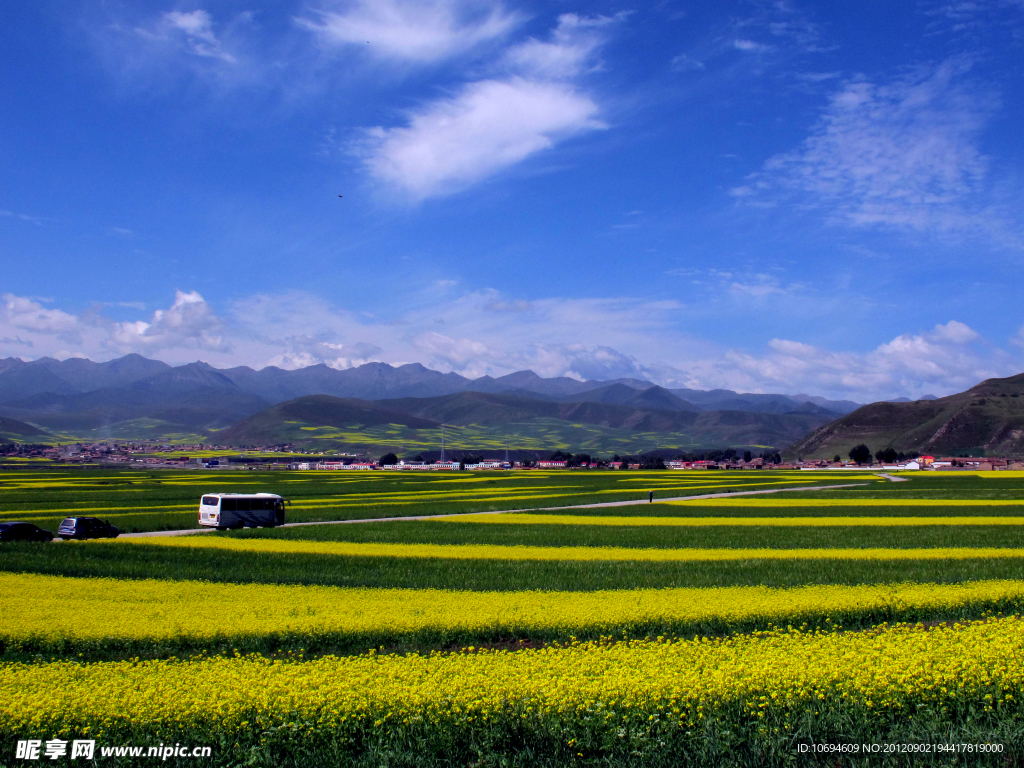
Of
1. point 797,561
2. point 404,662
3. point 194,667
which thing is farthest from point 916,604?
point 194,667

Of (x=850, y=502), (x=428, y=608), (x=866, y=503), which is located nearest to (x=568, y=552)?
(x=428, y=608)

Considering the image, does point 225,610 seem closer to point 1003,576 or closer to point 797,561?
point 797,561

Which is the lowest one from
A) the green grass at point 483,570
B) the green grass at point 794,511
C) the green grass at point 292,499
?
the green grass at point 292,499

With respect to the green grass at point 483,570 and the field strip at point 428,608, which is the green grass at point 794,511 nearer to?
the green grass at point 483,570

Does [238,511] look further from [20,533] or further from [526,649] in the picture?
[526,649]

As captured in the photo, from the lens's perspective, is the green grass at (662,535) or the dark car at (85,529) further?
the dark car at (85,529)

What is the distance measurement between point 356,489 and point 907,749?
3166 inches

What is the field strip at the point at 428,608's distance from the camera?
647 inches

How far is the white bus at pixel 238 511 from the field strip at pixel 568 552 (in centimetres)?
898

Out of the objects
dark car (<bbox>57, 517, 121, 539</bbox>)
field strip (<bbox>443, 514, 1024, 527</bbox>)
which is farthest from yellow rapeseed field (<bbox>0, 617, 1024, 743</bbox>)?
field strip (<bbox>443, 514, 1024, 527</bbox>)

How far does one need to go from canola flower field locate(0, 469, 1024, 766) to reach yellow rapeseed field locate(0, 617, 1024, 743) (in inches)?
1.7

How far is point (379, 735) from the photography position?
9.77m

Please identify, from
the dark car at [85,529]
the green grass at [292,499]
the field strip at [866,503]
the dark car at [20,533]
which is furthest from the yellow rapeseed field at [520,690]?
the field strip at [866,503]

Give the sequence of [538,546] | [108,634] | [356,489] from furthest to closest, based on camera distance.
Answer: [356,489], [538,546], [108,634]
